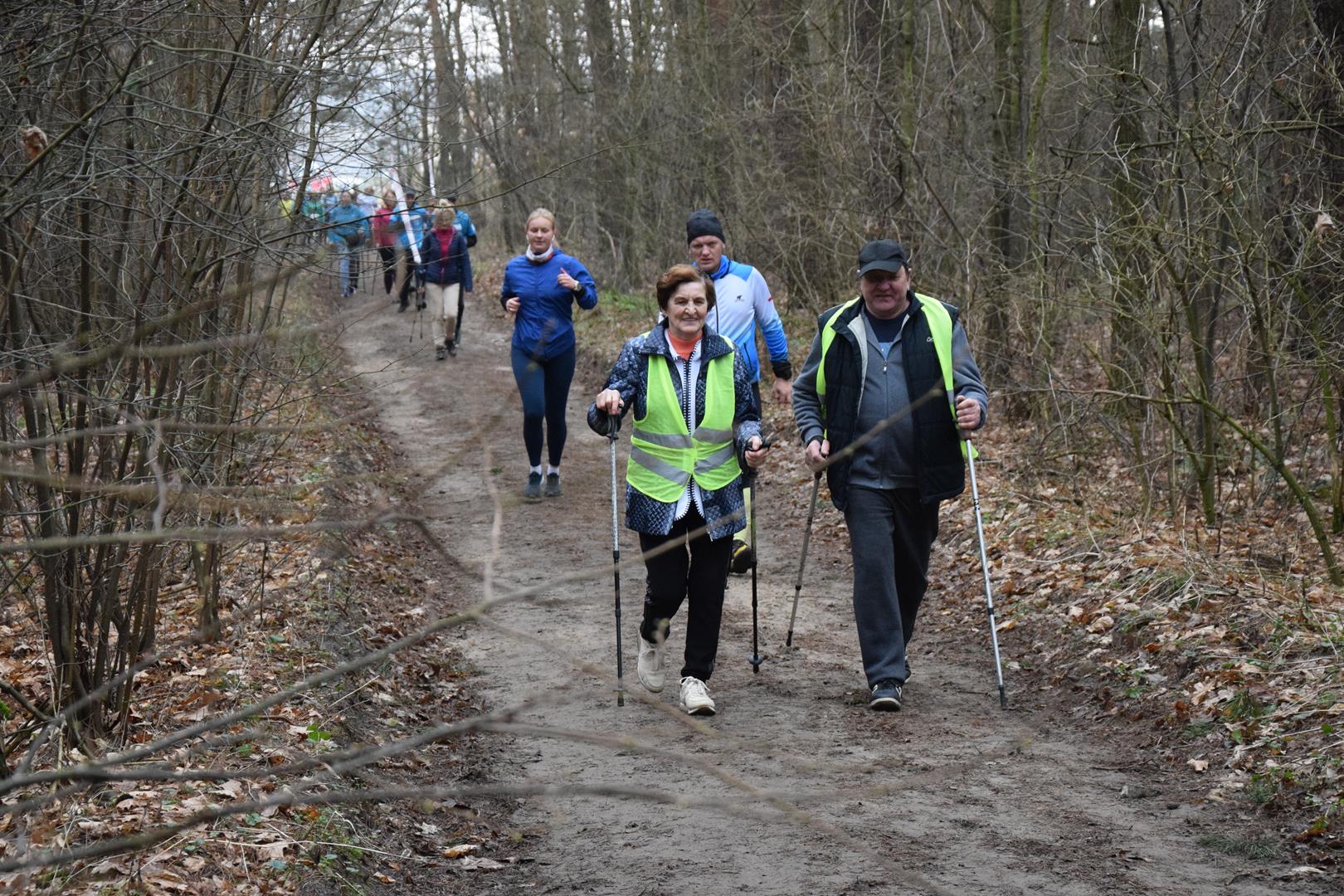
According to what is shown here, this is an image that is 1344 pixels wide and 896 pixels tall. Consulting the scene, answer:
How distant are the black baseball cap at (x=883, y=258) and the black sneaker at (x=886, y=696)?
2062 millimetres

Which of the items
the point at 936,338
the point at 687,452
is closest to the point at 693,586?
the point at 687,452

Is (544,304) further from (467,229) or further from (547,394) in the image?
(467,229)

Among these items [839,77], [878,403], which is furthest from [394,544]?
[839,77]

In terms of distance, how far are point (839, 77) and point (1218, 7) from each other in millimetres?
5653

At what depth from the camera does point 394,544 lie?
11.5 metres

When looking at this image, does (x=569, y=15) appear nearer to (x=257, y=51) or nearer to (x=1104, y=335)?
(x=1104, y=335)

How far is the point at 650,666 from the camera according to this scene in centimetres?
719

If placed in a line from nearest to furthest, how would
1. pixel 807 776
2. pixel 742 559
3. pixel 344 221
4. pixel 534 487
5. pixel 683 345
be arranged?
pixel 807 776 → pixel 344 221 → pixel 683 345 → pixel 742 559 → pixel 534 487

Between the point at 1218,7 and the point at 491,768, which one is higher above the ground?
the point at 1218,7

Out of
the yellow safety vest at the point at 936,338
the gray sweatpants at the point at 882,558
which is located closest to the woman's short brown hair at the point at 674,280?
the yellow safety vest at the point at 936,338

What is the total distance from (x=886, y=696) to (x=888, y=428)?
135 cm

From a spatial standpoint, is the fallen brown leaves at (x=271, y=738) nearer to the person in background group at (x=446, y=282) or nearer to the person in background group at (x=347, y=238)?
the person in background group at (x=347, y=238)

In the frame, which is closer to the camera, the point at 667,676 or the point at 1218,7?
the point at 667,676

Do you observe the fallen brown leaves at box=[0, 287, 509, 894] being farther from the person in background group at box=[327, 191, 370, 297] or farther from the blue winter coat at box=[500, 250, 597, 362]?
the blue winter coat at box=[500, 250, 597, 362]
